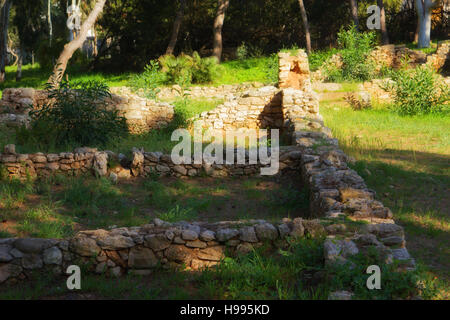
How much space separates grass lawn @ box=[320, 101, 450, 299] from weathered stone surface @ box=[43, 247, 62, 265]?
10.6 feet

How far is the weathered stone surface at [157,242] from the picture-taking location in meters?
4.62

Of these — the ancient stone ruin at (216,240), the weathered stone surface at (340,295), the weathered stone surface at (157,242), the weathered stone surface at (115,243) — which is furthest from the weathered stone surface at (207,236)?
the weathered stone surface at (340,295)

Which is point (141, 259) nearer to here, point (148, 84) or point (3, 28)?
point (148, 84)

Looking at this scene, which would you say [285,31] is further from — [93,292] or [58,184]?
[93,292]

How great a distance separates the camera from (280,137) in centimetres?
1187

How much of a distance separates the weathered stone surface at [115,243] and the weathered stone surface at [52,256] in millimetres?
366

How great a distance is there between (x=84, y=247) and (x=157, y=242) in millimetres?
668

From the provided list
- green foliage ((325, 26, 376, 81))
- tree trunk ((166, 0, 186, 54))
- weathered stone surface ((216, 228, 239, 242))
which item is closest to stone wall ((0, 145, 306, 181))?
A: weathered stone surface ((216, 228, 239, 242))

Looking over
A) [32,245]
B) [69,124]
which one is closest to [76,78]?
[69,124]

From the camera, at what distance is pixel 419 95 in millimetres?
13836

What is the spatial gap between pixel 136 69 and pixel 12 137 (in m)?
13.5

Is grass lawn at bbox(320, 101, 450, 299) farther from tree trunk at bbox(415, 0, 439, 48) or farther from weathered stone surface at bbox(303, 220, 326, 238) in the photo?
tree trunk at bbox(415, 0, 439, 48)

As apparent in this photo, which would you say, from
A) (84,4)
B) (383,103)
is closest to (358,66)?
(383,103)

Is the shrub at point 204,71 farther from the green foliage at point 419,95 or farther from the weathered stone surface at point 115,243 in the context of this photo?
the weathered stone surface at point 115,243
